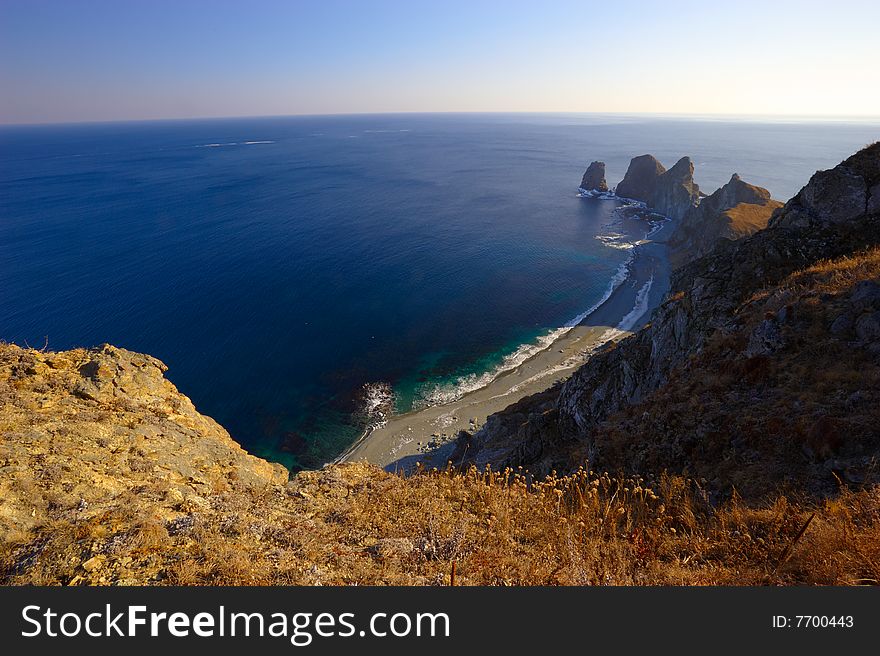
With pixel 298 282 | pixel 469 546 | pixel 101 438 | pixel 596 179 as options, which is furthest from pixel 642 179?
pixel 101 438

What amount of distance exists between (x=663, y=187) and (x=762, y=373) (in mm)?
116303

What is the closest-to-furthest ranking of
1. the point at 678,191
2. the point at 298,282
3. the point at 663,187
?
the point at 298,282, the point at 678,191, the point at 663,187

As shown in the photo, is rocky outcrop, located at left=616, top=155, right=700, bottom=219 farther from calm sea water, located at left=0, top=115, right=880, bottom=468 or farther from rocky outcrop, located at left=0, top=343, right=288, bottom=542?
rocky outcrop, located at left=0, top=343, right=288, bottom=542

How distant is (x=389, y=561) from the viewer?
5992 mm

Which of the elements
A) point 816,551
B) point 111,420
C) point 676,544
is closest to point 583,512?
point 676,544

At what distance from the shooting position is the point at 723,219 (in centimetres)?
6556

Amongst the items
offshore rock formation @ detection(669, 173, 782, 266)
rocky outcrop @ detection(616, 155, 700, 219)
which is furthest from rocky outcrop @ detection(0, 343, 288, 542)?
rocky outcrop @ detection(616, 155, 700, 219)

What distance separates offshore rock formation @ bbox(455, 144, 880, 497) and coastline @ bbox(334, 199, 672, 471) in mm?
12082

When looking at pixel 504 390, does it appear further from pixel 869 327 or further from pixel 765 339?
pixel 869 327

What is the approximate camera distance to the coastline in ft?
114

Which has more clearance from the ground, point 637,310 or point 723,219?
point 723,219

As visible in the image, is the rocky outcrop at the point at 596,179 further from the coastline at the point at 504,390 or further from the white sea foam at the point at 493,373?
the white sea foam at the point at 493,373

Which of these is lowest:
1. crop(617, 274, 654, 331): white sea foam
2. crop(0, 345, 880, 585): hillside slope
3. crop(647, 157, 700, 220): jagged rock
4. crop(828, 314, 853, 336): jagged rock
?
crop(617, 274, 654, 331): white sea foam

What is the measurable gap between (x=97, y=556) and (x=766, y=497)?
11.2 meters
